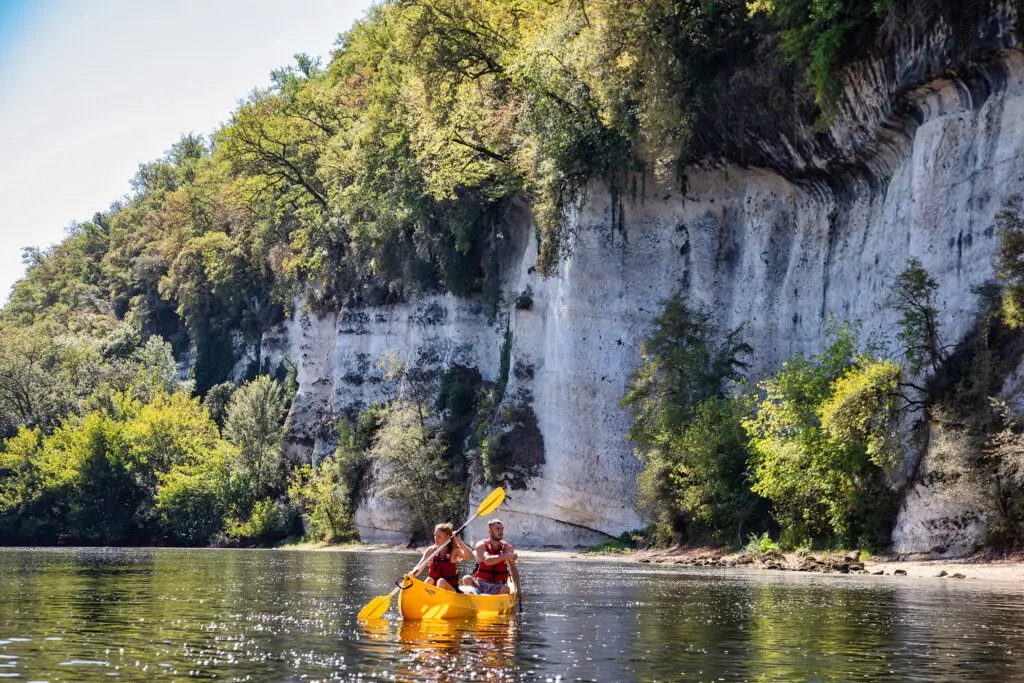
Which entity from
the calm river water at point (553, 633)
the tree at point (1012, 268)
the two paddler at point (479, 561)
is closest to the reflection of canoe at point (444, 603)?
the calm river water at point (553, 633)

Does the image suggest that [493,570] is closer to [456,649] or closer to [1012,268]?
[456,649]

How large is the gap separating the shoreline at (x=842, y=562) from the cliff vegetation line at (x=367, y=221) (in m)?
2.51

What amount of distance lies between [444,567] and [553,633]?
320cm

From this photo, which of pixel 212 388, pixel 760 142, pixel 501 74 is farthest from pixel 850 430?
pixel 212 388

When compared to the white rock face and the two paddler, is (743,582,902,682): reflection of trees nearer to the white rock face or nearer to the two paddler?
the two paddler

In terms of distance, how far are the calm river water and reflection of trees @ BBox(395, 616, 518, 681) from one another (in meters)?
0.04

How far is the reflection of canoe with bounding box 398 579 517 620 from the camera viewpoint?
1966 centimetres

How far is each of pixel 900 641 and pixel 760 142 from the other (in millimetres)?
24934

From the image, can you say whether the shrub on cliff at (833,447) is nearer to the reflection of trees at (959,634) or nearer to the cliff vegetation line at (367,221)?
the cliff vegetation line at (367,221)

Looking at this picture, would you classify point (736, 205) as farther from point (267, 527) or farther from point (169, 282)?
point (169, 282)

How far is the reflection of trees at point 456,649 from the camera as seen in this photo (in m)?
14.3

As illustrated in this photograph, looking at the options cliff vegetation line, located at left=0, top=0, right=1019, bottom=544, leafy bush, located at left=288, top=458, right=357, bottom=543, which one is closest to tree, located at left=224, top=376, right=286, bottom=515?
cliff vegetation line, located at left=0, top=0, right=1019, bottom=544

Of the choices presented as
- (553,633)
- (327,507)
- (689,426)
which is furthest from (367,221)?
(553,633)

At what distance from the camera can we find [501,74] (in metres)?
49.0
